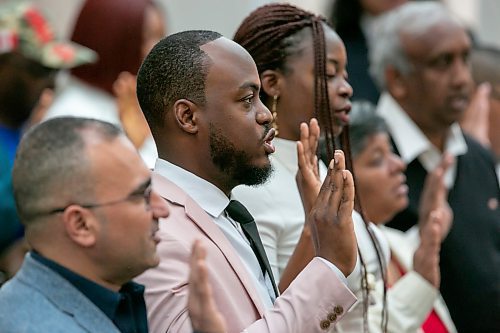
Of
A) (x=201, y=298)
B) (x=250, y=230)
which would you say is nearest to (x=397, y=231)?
(x=250, y=230)

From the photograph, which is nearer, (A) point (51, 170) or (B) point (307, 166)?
(A) point (51, 170)

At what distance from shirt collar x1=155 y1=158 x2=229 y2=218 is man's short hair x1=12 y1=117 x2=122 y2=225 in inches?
19.8

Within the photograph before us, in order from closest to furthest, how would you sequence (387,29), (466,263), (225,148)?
1. (225,148)
2. (466,263)
3. (387,29)

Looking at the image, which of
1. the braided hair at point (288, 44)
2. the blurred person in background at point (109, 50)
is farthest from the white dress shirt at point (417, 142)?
the braided hair at point (288, 44)

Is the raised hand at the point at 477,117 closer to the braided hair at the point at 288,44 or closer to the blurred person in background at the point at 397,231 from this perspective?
the blurred person in background at the point at 397,231

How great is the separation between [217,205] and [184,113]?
0.27 meters

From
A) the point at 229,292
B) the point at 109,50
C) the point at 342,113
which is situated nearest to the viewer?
the point at 229,292

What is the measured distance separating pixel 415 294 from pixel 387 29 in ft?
5.52

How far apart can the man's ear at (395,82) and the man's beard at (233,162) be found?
2358mm

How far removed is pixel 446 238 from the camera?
217 inches

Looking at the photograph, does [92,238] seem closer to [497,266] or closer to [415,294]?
[415,294]

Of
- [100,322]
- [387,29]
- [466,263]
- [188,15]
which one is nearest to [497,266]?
[466,263]

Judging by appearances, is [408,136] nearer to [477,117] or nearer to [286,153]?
[477,117]

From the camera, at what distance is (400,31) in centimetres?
605
